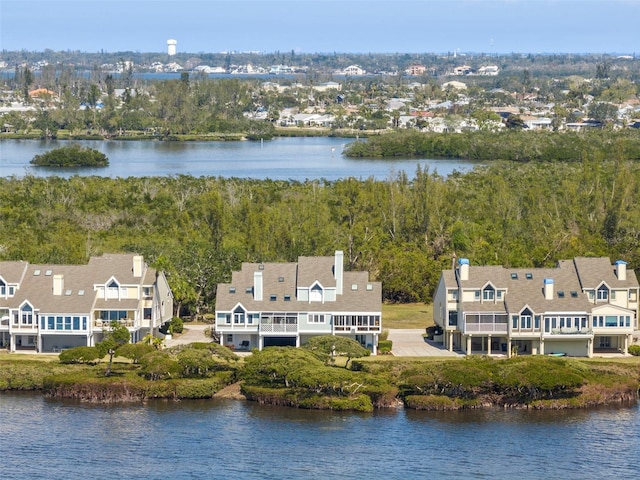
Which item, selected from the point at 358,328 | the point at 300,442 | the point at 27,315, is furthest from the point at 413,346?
the point at 27,315

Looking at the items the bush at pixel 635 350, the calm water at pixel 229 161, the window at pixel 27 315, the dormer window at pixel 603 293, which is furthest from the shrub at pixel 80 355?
the calm water at pixel 229 161

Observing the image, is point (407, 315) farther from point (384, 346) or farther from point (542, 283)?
point (542, 283)

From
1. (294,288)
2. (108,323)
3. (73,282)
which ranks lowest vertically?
(108,323)

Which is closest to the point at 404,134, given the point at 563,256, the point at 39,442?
the point at 563,256

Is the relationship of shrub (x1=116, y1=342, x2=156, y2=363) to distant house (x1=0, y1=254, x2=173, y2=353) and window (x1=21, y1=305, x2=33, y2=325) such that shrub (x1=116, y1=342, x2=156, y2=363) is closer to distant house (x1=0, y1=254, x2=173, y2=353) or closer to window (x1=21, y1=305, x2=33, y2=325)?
distant house (x1=0, y1=254, x2=173, y2=353)

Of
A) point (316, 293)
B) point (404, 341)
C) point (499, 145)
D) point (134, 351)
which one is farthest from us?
point (499, 145)

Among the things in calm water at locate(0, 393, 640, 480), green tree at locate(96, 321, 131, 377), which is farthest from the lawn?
calm water at locate(0, 393, 640, 480)

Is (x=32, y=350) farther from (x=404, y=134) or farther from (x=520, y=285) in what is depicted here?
(x=404, y=134)
